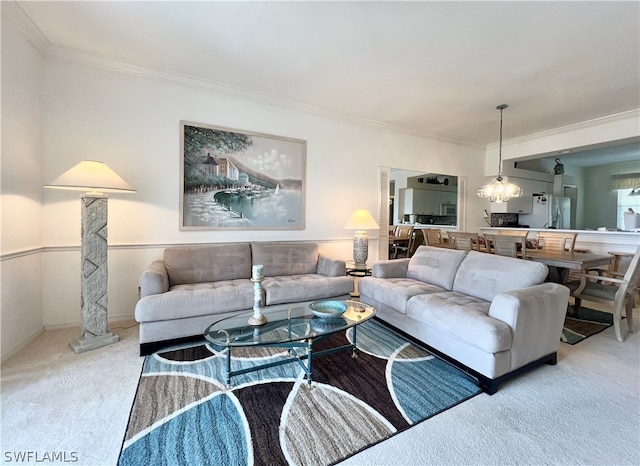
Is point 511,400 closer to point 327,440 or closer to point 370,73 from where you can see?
point 327,440

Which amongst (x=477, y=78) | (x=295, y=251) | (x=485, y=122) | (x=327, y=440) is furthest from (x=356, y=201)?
(x=327, y=440)

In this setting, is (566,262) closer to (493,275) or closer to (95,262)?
(493,275)

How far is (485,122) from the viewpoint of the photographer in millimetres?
4570

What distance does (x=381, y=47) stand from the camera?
2.62m

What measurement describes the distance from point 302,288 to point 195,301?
1037 millimetres

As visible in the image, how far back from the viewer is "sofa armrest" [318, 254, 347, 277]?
135 inches

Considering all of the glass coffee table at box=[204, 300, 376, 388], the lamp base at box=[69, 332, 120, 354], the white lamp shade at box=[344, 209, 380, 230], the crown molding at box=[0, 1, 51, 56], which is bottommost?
the lamp base at box=[69, 332, 120, 354]

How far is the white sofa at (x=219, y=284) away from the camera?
239 centimetres

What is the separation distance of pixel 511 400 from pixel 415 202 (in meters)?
6.88

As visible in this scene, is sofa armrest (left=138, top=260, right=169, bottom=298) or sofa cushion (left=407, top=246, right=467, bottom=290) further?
sofa cushion (left=407, top=246, right=467, bottom=290)

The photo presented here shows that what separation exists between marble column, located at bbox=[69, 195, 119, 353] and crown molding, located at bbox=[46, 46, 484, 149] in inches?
60.0

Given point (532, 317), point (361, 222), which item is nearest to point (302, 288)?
point (361, 222)

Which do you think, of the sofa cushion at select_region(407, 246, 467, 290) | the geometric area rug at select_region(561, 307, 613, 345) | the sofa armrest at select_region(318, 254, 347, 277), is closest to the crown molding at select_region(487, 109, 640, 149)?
the geometric area rug at select_region(561, 307, 613, 345)

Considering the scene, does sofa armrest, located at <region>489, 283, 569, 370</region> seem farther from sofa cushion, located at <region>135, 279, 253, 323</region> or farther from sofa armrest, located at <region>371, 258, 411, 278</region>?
sofa cushion, located at <region>135, 279, 253, 323</region>
